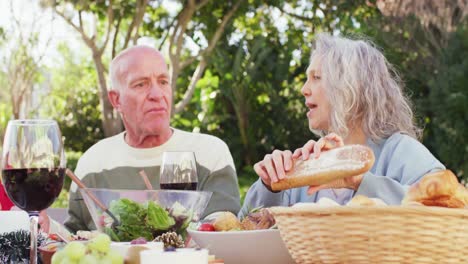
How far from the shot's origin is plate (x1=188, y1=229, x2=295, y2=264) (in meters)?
1.88

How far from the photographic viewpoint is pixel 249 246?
1885 mm

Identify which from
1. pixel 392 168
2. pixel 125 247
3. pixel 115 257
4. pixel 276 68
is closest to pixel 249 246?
pixel 125 247

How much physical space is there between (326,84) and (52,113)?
44.1 ft

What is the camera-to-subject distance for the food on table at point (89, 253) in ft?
4.59

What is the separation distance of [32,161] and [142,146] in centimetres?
176

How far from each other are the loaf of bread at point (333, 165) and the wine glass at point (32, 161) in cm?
51

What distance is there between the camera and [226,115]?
43.8ft

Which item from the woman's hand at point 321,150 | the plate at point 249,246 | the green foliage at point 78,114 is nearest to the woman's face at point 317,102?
the woman's hand at point 321,150

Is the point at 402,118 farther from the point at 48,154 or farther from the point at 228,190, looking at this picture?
the point at 48,154

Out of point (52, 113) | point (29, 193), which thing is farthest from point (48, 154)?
point (52, 113)

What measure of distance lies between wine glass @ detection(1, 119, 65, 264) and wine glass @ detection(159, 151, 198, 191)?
564 millimetres

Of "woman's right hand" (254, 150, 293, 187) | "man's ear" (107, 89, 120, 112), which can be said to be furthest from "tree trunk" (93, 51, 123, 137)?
"woman's right hand" (254, 150, 293, 187)

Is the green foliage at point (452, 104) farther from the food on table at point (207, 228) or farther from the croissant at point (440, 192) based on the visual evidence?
the croissant at point (440, 192)

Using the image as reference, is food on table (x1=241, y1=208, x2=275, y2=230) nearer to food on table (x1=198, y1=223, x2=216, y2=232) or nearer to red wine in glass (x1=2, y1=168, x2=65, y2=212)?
food on table (x1=198, y1=223, x2=216, y2=232)
